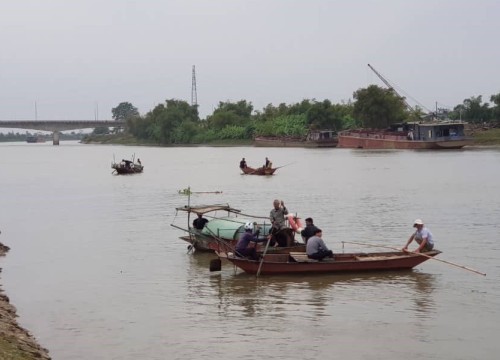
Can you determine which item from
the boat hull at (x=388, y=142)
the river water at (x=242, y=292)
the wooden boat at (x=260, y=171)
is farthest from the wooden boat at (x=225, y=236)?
the boat hull at (x=388, y=142)

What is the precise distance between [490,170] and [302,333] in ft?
157

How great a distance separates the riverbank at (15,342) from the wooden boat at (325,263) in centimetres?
608

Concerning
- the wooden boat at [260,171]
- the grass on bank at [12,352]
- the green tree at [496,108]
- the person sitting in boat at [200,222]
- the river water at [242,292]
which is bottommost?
the river water at [242,292]

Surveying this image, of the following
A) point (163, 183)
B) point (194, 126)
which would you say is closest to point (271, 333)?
point (163, 183)

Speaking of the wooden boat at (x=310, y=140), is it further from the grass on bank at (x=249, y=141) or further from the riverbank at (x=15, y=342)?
the riverbank at (x=15, y=342)

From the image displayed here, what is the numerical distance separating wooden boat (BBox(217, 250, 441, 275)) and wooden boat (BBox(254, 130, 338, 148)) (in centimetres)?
9924

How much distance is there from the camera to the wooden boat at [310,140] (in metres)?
119

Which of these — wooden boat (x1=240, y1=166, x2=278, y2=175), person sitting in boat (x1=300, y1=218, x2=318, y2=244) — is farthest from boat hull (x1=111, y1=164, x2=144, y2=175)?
person sitting in boat (x1=300, y1=218, x2=318, y2=244)

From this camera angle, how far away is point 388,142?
104438mm

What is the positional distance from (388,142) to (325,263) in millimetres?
87533

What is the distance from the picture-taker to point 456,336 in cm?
1416

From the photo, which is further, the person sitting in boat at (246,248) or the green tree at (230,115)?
the green tree at (230,115)

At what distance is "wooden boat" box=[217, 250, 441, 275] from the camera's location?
19.0 meters

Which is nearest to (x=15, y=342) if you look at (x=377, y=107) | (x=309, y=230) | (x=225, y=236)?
(x=309, y=230)
